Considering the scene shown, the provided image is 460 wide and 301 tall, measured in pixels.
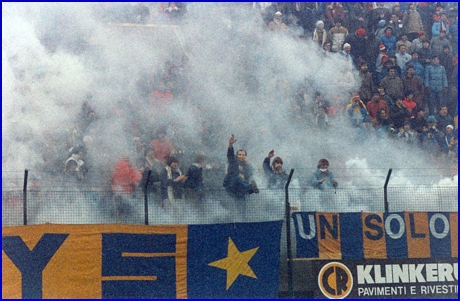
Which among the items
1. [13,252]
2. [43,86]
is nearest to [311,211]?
[13,252]

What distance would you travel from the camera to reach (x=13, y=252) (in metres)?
8.21

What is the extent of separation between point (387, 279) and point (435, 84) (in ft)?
19.6

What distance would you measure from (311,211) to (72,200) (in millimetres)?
3024

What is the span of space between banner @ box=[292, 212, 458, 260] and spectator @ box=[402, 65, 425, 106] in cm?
476

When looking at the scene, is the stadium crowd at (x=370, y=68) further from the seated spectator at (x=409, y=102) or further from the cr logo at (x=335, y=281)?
the cr logo at (x=335, y=281)

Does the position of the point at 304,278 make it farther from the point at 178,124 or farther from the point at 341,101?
the point at 341,101

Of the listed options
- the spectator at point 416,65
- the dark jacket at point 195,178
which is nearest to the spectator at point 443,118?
the spectator at point 416,65

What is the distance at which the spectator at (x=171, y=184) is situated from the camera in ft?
31.2

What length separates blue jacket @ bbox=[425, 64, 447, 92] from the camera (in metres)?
13.8

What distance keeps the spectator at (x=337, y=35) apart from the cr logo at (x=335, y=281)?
6.05 metres

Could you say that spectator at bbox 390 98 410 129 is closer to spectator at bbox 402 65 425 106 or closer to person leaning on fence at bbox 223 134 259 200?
spectator at bbox 402 65 425 106

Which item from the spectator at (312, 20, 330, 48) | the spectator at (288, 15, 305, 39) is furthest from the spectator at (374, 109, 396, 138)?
the spectator at (288, 15, 305, 39)

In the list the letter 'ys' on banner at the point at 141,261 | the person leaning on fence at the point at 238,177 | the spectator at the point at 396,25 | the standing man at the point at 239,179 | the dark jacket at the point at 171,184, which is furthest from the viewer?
the spectator at the point at 396,25

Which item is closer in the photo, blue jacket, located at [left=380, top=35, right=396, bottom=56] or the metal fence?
the metal fence
